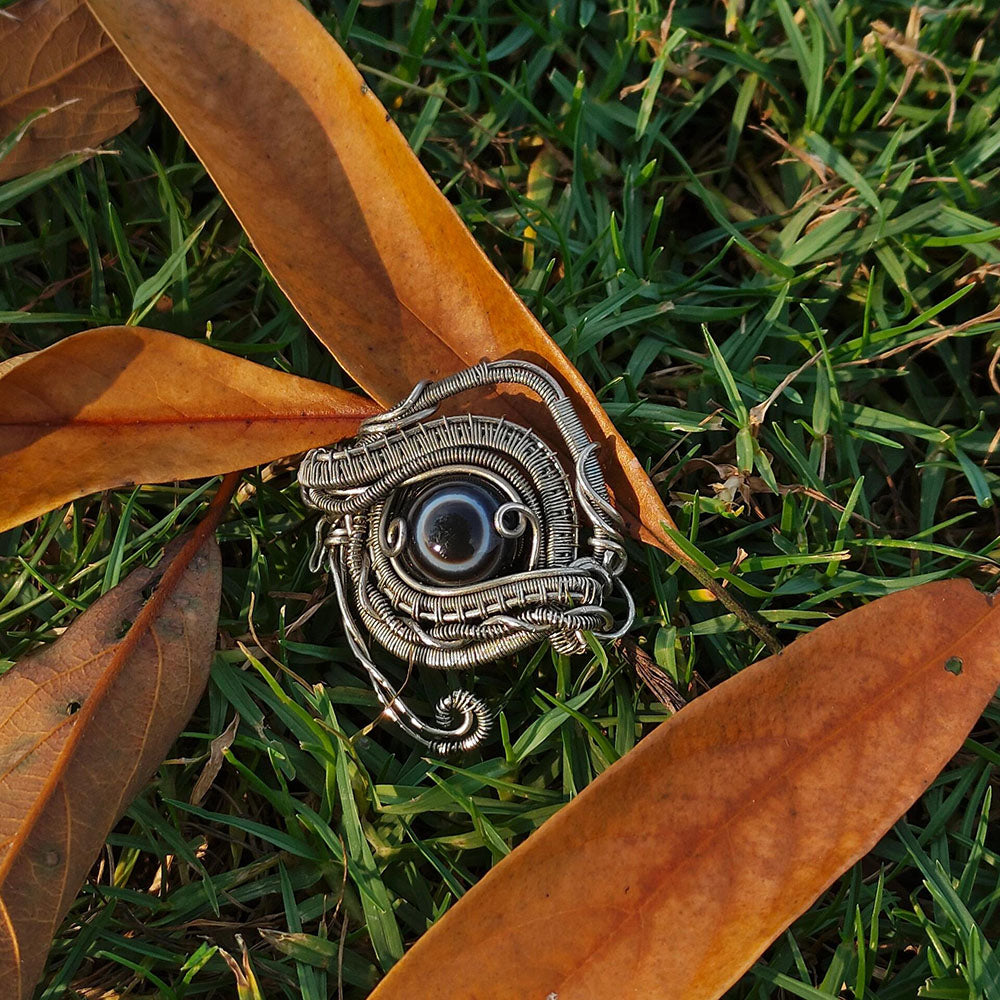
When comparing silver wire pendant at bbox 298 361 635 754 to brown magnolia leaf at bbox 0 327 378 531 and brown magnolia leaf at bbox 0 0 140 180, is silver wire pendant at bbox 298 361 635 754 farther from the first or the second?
brown magnolia leaf at bbox 0 0 140 180

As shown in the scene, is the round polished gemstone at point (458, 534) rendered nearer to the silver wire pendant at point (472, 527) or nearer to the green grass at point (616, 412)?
the silver wire pendant at point (472, 527)

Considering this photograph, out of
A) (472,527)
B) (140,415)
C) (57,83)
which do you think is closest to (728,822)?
(472,527)

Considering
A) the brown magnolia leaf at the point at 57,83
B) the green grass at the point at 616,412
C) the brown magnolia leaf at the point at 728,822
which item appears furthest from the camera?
the brown magnolia leaf at the point at 57,83

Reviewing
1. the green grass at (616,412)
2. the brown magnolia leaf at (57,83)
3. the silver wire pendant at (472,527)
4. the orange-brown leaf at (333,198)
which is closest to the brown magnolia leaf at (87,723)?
the green grass at (616,412)

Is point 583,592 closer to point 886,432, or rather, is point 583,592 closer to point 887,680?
point 887,680

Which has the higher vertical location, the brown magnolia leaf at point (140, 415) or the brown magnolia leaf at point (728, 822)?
the brown magnolia leaf at point (140, 415)

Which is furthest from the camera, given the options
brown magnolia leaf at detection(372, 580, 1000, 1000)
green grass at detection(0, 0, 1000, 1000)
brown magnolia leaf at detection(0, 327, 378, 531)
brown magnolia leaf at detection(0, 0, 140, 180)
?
brown magnolia leaf at detection(0, 0, 140, 180)

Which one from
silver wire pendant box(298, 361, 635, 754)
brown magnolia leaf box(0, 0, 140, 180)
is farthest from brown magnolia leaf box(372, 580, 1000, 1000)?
brown magnolia leaf box(0, 0, 140, 180)

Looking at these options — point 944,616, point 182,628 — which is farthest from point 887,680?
point 182,628
